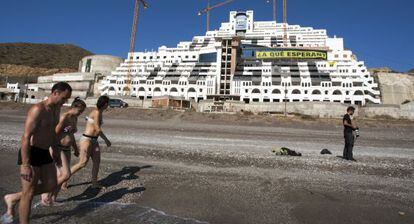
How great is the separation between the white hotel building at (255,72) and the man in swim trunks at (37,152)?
Answer: 63.0 m

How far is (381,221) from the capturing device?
4.54 m

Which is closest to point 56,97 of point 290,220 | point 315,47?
point 290,220

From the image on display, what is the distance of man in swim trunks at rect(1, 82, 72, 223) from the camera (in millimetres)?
3412

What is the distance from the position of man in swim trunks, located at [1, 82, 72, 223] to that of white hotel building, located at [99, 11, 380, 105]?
207 feet

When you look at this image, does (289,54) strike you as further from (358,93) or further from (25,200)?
(25,200)

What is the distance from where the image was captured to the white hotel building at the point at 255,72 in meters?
69.5

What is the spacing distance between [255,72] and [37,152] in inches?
3099

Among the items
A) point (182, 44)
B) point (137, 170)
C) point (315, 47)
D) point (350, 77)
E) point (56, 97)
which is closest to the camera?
point (56, 97)

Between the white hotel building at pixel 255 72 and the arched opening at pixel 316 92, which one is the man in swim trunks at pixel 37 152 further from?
the arched opening at pixel 316 92

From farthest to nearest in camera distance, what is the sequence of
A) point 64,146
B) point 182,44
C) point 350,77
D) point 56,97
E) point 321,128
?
point 182,44
point 350,77
point 321,128
point 64,146
point 56,97

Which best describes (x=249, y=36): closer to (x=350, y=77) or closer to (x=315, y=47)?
(x=315, y=47)

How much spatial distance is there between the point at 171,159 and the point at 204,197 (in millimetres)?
3907

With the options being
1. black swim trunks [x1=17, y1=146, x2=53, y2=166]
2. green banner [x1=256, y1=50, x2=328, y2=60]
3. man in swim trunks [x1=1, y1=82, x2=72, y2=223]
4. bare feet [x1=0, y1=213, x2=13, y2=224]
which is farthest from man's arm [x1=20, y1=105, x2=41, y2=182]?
green banner [x1=256, y1=50, x2=328, y2=60]

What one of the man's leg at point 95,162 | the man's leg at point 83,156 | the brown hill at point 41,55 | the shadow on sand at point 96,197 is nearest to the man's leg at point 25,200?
the shadow on sand at point 96,197
